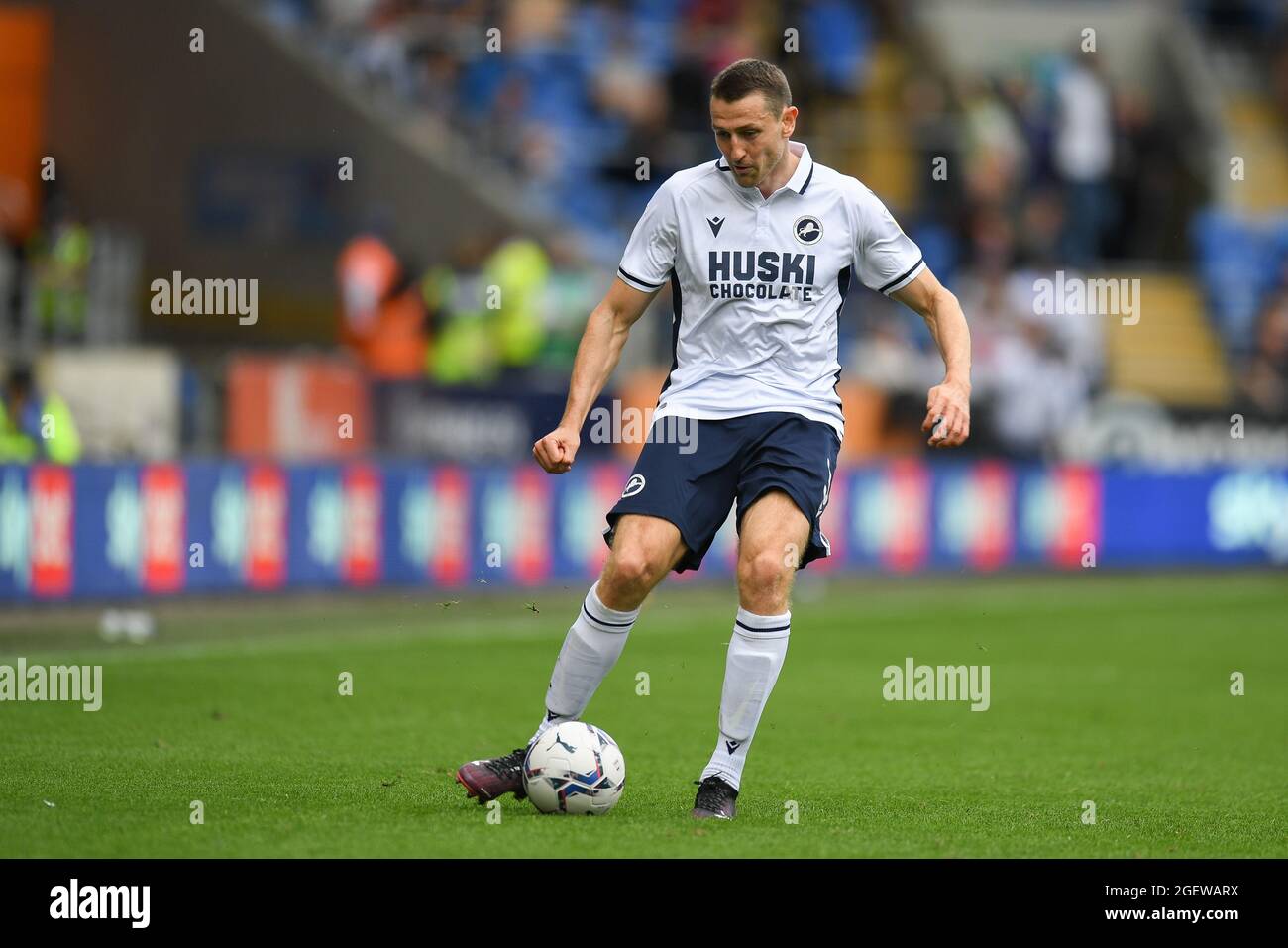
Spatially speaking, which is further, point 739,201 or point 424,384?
point 424,384

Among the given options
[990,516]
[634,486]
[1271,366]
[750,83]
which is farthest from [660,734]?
[1271,366]

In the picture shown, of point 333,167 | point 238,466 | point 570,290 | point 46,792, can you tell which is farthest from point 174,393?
point 46,792

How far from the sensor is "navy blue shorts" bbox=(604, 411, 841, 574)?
723cm

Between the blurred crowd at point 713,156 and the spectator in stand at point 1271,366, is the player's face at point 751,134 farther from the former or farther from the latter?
the spectator in stand at point 1271,366

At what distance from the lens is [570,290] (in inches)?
768

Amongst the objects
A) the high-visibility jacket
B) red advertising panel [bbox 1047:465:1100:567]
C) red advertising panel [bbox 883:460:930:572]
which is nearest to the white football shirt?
the high-visibility jacket

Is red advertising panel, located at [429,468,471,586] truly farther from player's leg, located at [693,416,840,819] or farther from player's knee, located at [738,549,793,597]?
player's knee, located at [738,549,793,597]

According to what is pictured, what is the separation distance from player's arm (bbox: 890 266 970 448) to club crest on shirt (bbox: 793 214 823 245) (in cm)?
38

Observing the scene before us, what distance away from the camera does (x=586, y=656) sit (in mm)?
7336

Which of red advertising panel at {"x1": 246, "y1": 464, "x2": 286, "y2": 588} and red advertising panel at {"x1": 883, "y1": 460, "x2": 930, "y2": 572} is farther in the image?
red advertising panel at {"x1": 883, "y1": 460, "x2": 930, "y2": 572}

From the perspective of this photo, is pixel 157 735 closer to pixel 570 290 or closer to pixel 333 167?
pixel 570 290

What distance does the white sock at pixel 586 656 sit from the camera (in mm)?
7301
